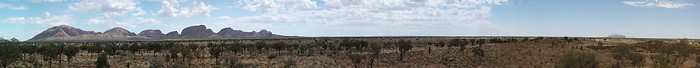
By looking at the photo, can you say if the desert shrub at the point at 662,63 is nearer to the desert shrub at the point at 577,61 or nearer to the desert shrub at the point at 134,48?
the desert shrub at the point at 577,61

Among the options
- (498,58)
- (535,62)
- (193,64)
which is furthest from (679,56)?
(193,64)

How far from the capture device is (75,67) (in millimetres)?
49500

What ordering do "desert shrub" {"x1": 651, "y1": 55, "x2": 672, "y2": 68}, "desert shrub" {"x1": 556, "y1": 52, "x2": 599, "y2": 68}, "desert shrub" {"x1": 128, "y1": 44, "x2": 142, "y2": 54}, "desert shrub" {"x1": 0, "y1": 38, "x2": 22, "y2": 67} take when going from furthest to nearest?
"desert shrub" {"x1": 128, "y1": 44, "x2": 142, "y2": 54}, "desert shrub" {"x1": 651, "y1": 55, "x2": 672, "y2": 68}, "desert shrub" {"x1": 0, "y1": 38, "x2": 22, "y2": 67}, "desert shrub" {"x1": 556, "y1": 52, "x2": 599, "y2": 68}

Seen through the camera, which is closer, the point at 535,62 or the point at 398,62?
the point at 535,62

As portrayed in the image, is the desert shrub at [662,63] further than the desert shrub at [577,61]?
Yes

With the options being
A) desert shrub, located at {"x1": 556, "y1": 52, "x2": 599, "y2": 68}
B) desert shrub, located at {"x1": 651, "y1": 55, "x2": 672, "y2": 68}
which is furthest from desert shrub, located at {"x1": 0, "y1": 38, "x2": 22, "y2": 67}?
desert shrub, located at {"x1": 651, "y1": 55, "x2": 672, "y2": 68}

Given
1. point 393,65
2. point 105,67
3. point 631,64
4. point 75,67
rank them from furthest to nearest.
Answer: point 393,65
point 75,67
point 631,64
point 105,67

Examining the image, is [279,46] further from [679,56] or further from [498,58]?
[679,56]

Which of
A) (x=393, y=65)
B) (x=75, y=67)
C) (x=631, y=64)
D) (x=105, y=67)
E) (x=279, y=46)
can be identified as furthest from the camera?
(x=279, y=46)

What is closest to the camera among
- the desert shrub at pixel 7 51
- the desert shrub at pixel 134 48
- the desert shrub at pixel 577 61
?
the desert shrub at pixel 577 61

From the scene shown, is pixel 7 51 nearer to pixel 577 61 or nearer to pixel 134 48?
pixel 577 61

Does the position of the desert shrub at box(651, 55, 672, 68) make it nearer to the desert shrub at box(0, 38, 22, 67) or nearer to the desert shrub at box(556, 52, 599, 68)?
the desert shrub at box(556, 52, 599, 68)

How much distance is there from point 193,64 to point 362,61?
14.2 m

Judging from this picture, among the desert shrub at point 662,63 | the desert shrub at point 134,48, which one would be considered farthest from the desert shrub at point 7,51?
the desert shrub at point 662,63
